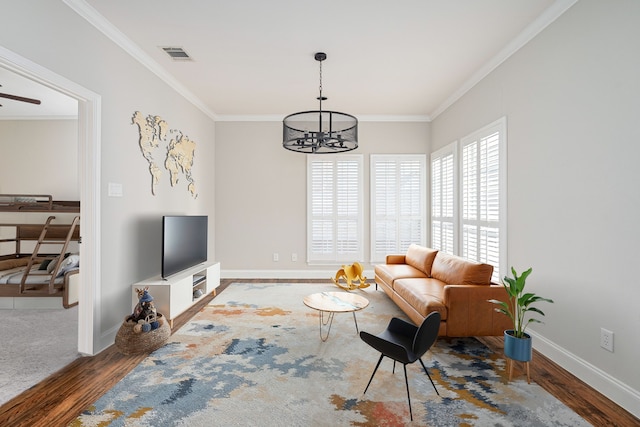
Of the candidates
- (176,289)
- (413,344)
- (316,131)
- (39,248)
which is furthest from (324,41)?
(39,248)

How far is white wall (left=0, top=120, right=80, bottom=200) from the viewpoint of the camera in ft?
17.5

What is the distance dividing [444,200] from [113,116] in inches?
177

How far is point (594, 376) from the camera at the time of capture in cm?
228

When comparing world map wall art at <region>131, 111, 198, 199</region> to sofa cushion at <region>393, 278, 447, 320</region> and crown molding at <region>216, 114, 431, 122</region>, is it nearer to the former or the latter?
crown molding at <region>216, 114, 431, 122</region>

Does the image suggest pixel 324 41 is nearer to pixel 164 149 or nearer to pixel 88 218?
pixel 164 149

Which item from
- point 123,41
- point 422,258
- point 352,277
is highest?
point 123,41

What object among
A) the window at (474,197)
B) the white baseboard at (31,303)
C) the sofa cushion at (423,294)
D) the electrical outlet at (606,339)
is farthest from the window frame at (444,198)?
the white baseboard at (31,303)

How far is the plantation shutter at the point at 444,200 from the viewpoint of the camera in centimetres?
471

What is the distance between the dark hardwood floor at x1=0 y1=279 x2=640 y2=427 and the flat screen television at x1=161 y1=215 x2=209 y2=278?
3.75 ft

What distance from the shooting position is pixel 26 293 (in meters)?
3.91

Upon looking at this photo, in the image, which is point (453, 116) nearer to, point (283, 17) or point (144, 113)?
point (283, 17)

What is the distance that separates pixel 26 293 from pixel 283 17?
438cm

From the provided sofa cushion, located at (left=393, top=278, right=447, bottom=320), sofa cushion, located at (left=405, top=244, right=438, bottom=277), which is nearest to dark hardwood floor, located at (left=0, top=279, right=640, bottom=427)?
sofa cushion, located at (left=393, top=278, right=447, bottom=320)

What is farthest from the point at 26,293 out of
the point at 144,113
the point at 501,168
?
the point at 501,168
